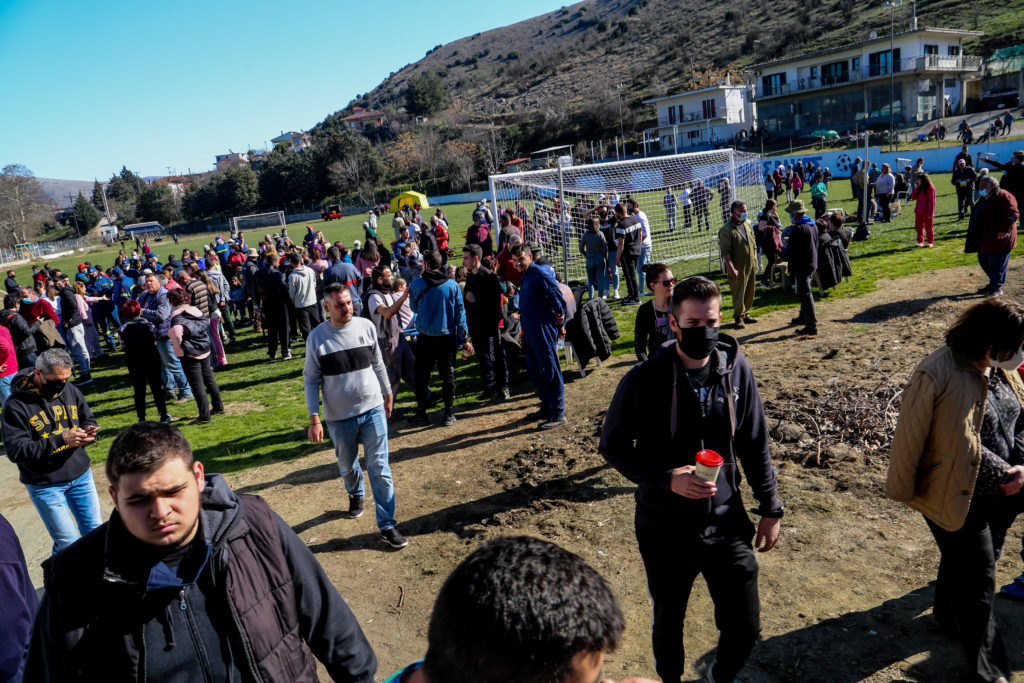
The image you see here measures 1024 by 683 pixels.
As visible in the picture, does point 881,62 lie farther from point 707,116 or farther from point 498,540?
point 498,540

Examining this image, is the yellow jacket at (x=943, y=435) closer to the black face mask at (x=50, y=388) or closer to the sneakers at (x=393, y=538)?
the sneakers at (x=393, y=538)

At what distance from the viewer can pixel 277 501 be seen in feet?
21.4

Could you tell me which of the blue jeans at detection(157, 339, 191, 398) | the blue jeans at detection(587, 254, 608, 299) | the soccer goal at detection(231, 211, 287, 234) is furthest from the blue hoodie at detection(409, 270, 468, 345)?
the soccer goal at detection(231, 211, 287, 234)

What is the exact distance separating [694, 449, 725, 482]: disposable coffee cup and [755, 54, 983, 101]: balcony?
6079 cm

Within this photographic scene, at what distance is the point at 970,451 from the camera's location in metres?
2.89

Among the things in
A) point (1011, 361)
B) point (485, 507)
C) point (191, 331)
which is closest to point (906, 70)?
point (191, 331)

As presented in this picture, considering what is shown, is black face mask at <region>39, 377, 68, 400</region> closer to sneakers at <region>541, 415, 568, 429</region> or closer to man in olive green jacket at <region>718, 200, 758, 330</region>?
sneakers at <region>541, 415, 568, 429</region>

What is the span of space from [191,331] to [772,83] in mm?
64600

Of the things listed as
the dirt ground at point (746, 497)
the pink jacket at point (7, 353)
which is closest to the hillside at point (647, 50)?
the dirt ground at point (746, 497)

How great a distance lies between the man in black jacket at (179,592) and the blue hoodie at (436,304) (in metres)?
5.28

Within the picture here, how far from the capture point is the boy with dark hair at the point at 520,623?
1.16 m

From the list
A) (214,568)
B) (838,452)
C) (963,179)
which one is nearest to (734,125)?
(963,179)

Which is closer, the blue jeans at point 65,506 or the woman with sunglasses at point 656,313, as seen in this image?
the blue jeans at point 65,506

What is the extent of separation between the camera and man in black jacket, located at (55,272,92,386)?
41.3 ft
